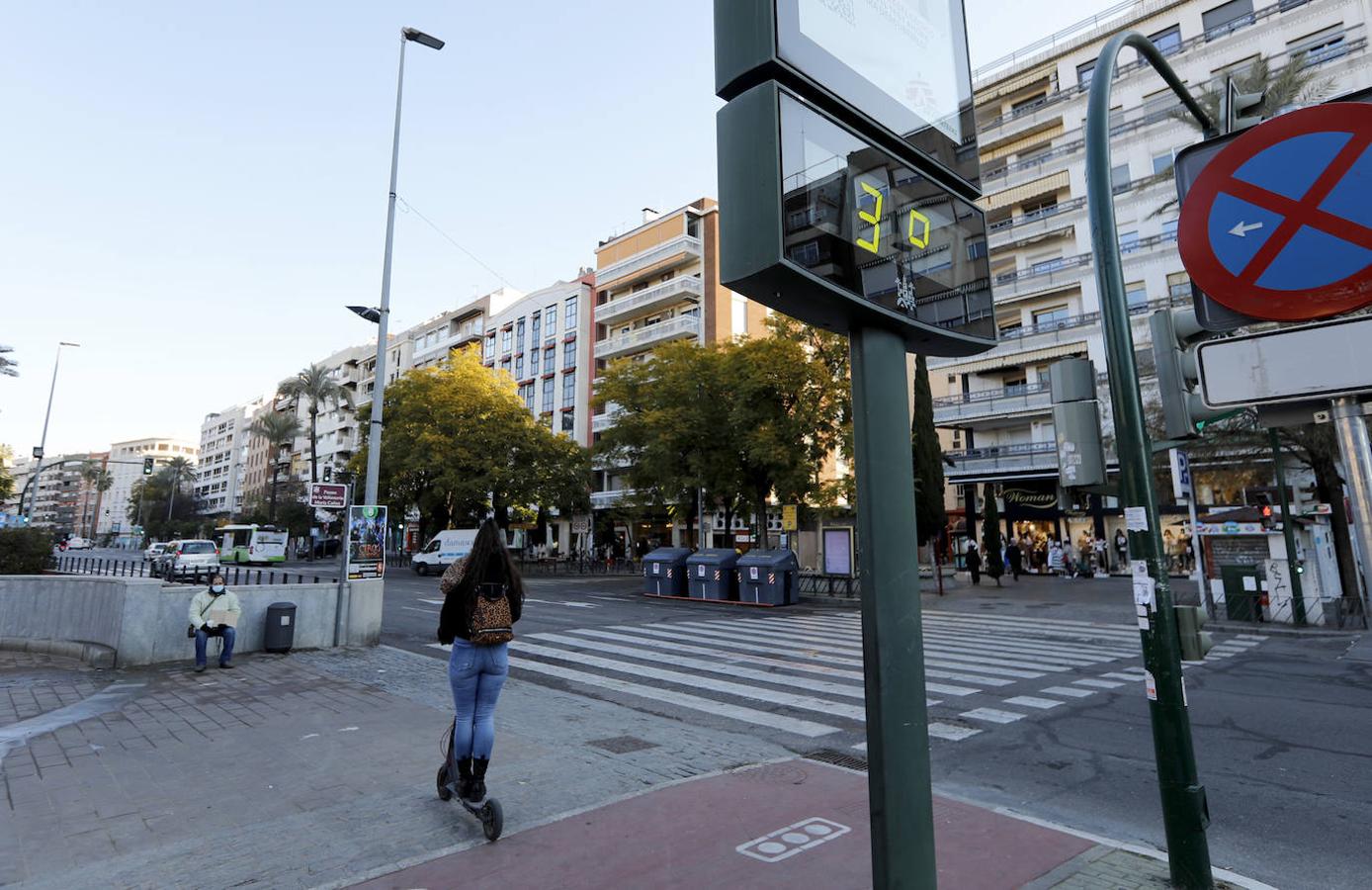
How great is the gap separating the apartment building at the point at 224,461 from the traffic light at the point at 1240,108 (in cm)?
12180

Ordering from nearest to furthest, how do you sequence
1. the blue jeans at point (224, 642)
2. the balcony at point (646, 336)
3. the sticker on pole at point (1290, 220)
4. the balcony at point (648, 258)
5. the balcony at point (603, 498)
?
the sticker on pole at point (1290, 220), the blue jeans at point (224, 642), the balcony at point (646, 336), the balcony at point (648, 258), the balcony at point (603, 498)

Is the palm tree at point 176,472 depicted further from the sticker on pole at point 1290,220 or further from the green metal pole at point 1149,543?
the sticker on pole at point 1290,220

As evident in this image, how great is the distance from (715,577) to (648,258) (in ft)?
106

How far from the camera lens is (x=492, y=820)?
4.08 metres

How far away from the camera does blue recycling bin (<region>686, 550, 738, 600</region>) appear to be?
2205 cm

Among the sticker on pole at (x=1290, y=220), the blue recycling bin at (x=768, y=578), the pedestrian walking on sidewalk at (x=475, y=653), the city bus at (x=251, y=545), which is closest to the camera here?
the sticker on pole at (x=1290, y=220)

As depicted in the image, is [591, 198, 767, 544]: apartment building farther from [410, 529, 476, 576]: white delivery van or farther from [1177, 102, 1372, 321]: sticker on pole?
[1177, 102, 1372, 321]: sticker on pole

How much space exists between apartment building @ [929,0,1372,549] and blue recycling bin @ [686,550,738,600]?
15.3 meters

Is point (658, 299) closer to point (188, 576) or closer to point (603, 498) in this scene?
point (603, 498)

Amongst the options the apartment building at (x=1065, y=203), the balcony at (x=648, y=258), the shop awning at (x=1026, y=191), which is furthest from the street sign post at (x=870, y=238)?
the balcony at (x=648, y=258)

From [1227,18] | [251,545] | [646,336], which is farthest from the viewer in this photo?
[646,336]

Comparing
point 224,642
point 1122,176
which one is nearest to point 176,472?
point 224,642

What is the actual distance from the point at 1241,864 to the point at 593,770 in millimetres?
4046

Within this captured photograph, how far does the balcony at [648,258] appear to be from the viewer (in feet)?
156
